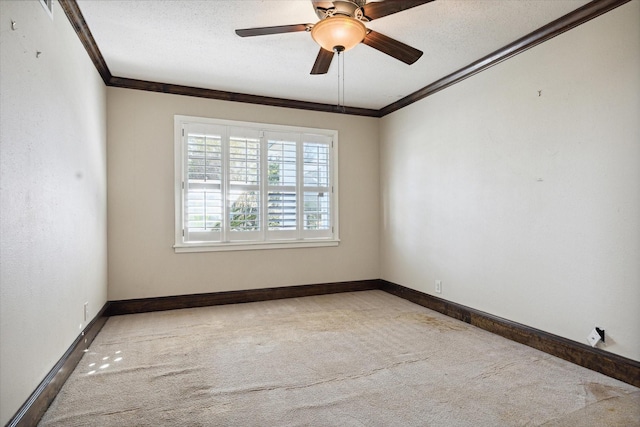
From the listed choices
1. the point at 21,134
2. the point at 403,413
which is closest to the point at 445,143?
the point at 403,413

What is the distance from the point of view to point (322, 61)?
283 cm

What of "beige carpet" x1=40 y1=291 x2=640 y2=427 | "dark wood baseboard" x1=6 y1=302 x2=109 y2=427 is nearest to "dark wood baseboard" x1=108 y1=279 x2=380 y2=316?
"beige carpet" x1=40 y1=291 x2=640 y2=427

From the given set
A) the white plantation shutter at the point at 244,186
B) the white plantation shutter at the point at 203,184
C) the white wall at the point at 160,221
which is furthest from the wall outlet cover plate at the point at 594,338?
the white plantation shutter at the point at 203,184

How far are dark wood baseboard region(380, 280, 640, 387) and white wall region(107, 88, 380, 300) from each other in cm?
173

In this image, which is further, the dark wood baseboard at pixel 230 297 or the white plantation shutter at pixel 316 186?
the white plantation shutter at pixel 316 186

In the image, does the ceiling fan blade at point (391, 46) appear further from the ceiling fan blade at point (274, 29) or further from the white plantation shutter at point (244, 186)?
the white plantation shutter at point (244, 186)

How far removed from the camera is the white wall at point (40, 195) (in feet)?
5.60

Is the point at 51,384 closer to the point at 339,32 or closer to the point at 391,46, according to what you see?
the point at 339,32

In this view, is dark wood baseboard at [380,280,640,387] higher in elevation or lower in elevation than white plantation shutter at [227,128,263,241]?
lower

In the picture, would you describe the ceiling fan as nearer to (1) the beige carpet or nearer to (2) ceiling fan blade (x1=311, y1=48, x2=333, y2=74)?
(2) ceiling fan blade (x1=311, y1=48, x2=333, y2=74)

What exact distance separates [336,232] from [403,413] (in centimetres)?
314

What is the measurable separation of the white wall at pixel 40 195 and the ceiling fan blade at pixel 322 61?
1.74 metres

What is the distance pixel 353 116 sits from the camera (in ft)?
17.0

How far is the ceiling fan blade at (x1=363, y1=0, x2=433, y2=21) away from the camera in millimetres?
2078
